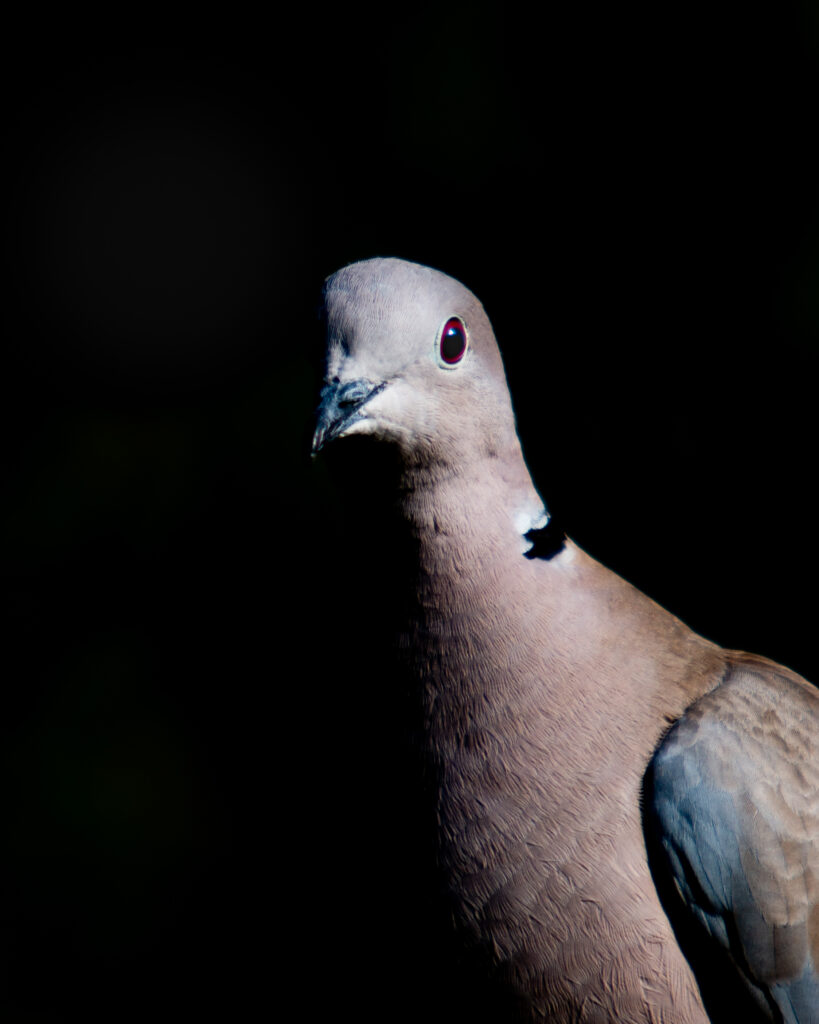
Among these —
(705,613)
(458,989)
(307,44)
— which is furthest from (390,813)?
(307,44)

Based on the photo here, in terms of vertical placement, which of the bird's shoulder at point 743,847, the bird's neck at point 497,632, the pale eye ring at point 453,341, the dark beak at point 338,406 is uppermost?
the pale eye ring at point 453,341

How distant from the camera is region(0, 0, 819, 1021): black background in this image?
8.24 feet

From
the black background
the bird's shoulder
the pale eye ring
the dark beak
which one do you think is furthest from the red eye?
the black background

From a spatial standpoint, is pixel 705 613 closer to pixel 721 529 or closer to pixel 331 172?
pixel 721 529

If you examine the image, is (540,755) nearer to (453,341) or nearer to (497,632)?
(497,632)

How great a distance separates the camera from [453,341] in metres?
1.31

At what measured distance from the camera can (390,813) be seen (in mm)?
1322

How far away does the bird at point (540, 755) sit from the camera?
1.22 meters

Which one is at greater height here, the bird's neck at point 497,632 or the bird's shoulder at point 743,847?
the bird's neck at point 497,632

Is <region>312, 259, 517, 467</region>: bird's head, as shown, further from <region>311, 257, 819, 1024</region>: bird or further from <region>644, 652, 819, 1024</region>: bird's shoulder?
<region>644, 652, 819, 1024</region>: bird's shoulder

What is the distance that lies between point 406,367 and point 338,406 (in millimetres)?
108

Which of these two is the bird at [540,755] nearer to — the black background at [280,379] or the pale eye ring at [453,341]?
the pale eye ring at [453,341]

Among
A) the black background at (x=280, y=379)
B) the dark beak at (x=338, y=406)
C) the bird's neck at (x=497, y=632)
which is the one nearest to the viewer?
the dark beak at (x=338, y=406)

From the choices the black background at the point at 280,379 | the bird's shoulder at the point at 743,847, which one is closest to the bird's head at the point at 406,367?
the bird's shoulder at the point at 743,847
